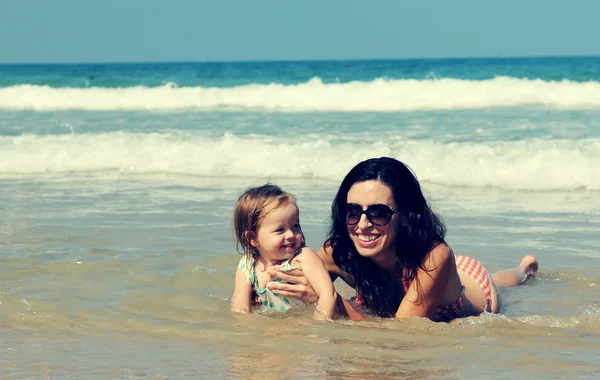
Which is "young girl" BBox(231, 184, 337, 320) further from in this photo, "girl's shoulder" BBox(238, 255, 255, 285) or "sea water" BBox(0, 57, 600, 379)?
"sea water" BBox(0, 57, 600, 379)

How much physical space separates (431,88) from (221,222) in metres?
15.7

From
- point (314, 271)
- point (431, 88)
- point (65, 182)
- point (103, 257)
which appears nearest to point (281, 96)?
point (431, 88)

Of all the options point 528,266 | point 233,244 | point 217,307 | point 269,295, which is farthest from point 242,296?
point 528,266

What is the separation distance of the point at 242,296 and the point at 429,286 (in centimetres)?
109

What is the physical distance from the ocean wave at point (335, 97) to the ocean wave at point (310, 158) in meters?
7.70

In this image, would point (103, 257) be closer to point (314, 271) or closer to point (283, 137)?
point (314, 271)

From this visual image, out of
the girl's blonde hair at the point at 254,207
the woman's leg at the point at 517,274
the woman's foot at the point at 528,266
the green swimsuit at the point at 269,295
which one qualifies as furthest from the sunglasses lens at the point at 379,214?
the woman's foot at the point at 528,266

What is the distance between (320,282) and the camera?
4.39 metres

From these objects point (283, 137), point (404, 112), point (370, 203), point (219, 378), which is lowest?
point (219, 378)

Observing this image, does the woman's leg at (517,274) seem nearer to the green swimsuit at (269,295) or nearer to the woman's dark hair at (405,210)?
the woman's dark hair at (405,210)

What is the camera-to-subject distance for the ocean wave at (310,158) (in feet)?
31.4

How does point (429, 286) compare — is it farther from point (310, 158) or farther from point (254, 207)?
point (310, 158)

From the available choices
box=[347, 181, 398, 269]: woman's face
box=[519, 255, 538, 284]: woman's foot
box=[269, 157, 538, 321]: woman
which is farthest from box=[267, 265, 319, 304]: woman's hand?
box=[519, 255, 538, 284]: woman's foot

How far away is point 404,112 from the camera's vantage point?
18.9 m
